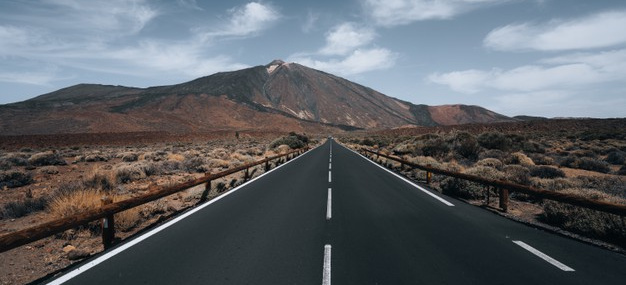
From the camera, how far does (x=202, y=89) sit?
196 m

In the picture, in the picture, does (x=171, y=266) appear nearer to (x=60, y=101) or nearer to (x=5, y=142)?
(x=5, y=142)

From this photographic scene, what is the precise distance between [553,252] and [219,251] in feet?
17.8

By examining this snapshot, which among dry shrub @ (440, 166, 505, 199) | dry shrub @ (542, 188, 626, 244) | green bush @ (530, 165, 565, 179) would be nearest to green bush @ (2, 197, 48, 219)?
dry shrub @ (440, 166, 505, 199)

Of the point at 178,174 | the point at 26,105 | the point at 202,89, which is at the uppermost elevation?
the point at 202,89

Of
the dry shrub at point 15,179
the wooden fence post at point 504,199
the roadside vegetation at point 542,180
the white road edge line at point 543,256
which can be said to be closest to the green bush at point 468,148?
the roadside vegetation at point 542,180

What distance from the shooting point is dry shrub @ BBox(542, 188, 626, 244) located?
6398 millimetres

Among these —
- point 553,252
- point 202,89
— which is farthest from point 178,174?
point 202,89

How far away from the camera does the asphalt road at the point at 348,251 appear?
14.4ft

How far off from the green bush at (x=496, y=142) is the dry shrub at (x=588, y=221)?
20.6 m

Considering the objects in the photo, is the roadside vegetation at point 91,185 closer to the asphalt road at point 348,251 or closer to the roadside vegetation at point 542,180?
the asphalt road at point 348,251

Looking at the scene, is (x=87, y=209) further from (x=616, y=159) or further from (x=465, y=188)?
(x=616, y=159)

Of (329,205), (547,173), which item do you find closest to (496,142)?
(547,173)

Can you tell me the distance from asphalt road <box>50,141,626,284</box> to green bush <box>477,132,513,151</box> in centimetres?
2201

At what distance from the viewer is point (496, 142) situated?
2756 cm
